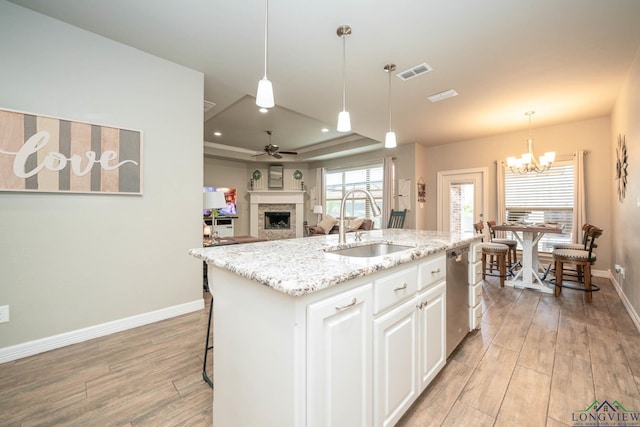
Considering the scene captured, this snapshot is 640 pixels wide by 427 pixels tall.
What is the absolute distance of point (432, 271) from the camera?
5.13 feet

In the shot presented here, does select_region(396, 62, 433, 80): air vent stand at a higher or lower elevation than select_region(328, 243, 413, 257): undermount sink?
higher

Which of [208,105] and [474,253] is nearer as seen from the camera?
[474,253]

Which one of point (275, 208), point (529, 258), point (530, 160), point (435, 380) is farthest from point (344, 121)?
point (275, 208)

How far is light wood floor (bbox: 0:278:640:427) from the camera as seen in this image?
138cm

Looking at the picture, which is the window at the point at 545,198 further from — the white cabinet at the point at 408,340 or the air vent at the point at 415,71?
the white cabinet at the point at 408,340

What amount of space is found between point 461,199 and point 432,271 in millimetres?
4931

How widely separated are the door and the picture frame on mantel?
4.65 m

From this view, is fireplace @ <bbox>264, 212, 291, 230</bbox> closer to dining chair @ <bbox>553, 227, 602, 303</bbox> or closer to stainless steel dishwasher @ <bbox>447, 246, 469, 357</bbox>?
dining chair @ <bbox>553, 227, 602, 303</bbox>

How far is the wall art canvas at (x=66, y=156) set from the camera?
187 cm

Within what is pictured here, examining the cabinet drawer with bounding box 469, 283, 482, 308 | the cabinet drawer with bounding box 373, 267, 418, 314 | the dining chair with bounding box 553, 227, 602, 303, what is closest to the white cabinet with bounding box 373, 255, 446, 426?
the cabinet drawer with bounding box 373, 267, 418, 314

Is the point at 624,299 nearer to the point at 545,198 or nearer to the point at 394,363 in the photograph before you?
the point at 545,198

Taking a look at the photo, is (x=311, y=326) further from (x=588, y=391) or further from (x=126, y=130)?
(x=126, y=130)

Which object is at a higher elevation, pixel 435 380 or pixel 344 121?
pixel 344 121

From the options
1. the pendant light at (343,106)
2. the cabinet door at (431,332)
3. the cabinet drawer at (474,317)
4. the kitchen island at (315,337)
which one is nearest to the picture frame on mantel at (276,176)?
the pendant light at (343,106)
